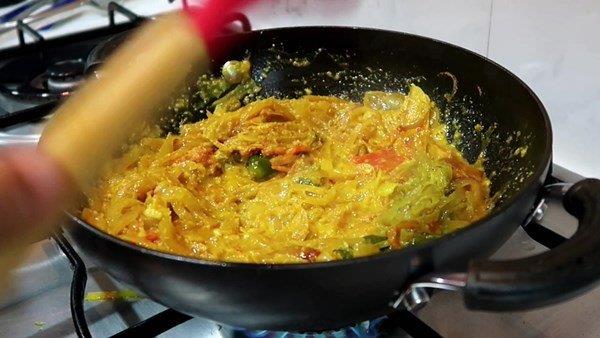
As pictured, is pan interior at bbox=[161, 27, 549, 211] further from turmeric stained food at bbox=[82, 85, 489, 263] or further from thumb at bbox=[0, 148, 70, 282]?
thumb at bbox=[0, 148, 70, 282]

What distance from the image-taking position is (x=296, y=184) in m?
1.03

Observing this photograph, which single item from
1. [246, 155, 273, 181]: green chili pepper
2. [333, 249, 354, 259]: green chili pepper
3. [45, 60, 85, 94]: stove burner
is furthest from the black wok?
[45, 60, 85, 94]: stove burner

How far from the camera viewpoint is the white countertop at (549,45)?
1015 mm

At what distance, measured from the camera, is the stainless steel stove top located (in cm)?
80

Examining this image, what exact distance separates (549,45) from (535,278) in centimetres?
66

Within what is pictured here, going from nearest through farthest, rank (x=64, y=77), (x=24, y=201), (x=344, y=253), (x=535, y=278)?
1. (x=535, y=278)
2. (x=24, y=201)
3. (x=344, y=253)
4. (x=64, y=77)

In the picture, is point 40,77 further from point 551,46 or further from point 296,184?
point 551,46

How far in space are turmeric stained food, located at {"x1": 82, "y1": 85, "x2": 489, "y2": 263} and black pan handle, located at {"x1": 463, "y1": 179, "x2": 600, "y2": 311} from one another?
25 cm

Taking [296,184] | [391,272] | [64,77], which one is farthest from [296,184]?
[64,77]

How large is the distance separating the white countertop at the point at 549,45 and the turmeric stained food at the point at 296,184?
0.55 ft

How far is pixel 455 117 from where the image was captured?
44.1 inches

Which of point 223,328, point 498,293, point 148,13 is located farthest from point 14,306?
point 148,13

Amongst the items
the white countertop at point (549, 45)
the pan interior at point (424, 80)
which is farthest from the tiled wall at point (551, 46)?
the pan interior at point (424, 80)

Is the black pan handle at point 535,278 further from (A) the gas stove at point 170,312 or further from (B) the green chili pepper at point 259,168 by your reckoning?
(B) the green chili pepper at point 259,168
